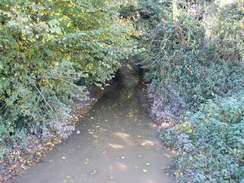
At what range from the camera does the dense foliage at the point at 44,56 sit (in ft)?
10.9

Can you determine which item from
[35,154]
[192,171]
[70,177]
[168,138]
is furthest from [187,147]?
[35,154]

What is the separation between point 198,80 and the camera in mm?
5633

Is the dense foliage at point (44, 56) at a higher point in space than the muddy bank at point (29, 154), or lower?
higher

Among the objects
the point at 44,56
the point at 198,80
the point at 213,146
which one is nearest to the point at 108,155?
the point at 213,146

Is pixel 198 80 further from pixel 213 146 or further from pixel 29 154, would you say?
pixel 29 154

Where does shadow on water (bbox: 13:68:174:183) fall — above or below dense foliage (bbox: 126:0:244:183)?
below

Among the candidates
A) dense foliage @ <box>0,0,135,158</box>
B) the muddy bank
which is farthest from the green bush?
the muddy bank

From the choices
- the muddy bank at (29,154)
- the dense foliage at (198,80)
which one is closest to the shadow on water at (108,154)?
the muddy bank at (29,154)

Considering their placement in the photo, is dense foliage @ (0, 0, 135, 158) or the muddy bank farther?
the muddy bank

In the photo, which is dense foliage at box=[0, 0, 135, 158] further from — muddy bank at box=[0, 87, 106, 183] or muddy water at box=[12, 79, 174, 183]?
muddy water at box=[12, 79, 174, 183]

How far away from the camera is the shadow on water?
3.73m

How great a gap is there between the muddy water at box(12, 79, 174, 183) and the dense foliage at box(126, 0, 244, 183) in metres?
0.39

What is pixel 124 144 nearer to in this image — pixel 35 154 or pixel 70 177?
pixel 70 177

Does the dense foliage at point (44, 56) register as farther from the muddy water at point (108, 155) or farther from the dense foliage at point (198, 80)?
the dense foliage at point (198, 80)
